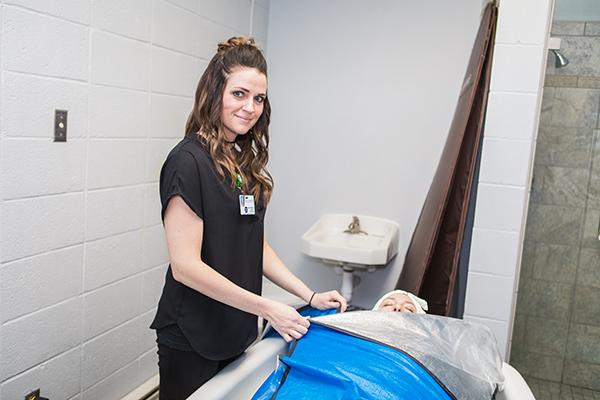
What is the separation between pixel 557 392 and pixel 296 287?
6.37 ft

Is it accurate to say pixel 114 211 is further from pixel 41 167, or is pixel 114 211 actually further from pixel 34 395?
pixel 34 395

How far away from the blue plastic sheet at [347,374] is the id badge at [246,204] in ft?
1.27

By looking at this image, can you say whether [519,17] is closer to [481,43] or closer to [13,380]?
[481,43]

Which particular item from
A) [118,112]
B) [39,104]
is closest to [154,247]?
[118,112]

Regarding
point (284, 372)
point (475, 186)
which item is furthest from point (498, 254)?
point (284, 372)

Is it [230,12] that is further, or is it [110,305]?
[230,12]

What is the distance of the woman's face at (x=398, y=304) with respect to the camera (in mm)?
1923

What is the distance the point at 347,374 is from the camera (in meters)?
1.33

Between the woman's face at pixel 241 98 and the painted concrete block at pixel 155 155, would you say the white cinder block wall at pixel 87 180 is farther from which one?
the woman's face at pixel 241 98

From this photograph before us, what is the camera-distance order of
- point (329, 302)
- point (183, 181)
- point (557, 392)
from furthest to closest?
point (557, 392) < point (329, 302) < point (183, 181)

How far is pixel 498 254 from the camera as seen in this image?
2.16 m

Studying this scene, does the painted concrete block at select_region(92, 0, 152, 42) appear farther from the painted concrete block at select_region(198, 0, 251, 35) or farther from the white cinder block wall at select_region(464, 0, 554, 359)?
the white cinder block wall at select_region(464, 0, 554, 359)

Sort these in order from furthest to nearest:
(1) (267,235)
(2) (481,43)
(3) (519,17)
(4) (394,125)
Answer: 1. (1) (267,235)
2. (4) (394,125)
3. (2) (481,43)
4. (3) (519,17)

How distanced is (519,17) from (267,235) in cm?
202
